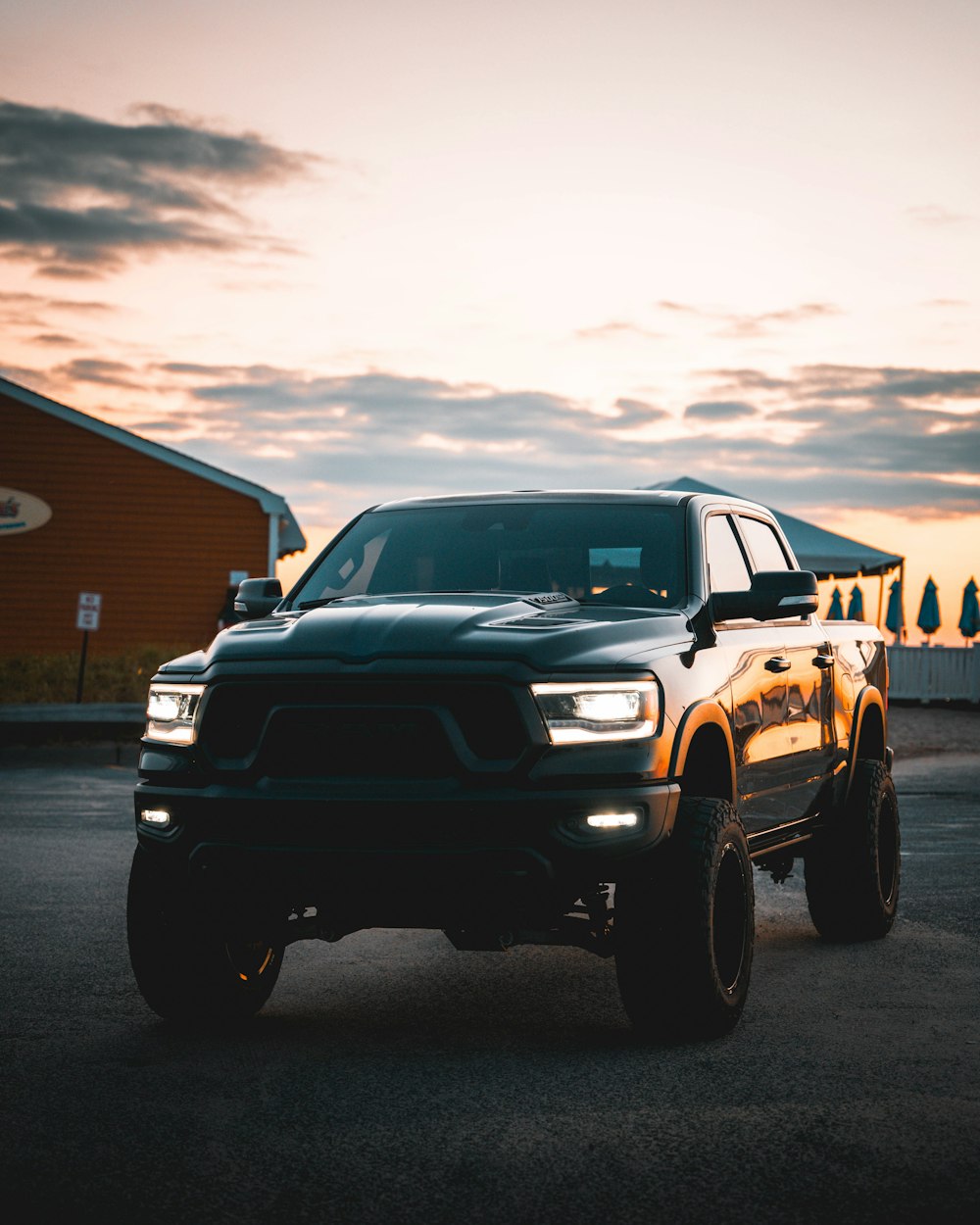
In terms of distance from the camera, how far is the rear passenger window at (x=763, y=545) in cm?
788

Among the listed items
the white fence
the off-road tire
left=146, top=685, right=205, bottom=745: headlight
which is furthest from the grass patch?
left=146, top=685, right=205, bottom=745: headlight

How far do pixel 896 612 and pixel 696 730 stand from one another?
103ft

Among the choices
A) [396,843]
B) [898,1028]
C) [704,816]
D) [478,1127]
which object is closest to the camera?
[478,1127]

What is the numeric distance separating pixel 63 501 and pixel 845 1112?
31.4 metres

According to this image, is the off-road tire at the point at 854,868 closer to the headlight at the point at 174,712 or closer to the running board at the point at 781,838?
the running board at the point at 781,838

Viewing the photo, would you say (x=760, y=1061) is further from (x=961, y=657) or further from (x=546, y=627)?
(x=961, y=657)

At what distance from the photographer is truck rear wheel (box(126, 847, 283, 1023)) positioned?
604 centimetres

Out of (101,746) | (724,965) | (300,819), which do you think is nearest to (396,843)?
(300,819)

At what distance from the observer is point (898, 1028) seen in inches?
247

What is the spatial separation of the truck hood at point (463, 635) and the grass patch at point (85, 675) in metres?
25.5

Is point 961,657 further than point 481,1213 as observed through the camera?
Yes

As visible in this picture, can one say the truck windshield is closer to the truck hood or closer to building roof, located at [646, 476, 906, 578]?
the truck hood

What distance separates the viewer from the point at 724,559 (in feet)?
23.9

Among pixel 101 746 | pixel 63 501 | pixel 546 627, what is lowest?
pixel 101 746
